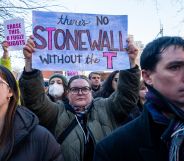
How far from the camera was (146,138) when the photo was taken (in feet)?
6.67

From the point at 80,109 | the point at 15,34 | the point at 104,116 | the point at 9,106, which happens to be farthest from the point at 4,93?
the point at 15,34

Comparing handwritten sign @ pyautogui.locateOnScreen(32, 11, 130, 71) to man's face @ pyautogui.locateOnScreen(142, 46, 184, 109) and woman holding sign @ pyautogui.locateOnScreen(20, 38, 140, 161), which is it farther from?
man's face @ pyautogui.locateOnScreen(142, 46, 184, 109)

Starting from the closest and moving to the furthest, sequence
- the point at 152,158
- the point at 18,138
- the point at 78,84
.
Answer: the point at 152,158 < the point at 18,138 < the point at 78,84

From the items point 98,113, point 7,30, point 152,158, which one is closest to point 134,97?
point 98,113

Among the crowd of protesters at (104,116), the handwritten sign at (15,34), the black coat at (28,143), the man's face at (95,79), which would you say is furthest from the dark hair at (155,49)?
the man's face at (95,79)

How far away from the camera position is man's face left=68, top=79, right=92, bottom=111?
324 centimetres

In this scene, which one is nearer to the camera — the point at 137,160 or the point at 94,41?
the point at 137,160

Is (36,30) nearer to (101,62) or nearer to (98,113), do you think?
(101,62)

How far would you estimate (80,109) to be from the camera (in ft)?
10.6

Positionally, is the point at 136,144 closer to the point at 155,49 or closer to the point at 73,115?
the point at 155,49

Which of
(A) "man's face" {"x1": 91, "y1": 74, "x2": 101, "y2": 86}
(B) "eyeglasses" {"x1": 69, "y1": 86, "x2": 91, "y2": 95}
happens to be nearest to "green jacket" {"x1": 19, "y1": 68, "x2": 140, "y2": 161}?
(B) "eyeglasses" {"x1": 69, "y1": 86, "x2": 91, "y2": 95}

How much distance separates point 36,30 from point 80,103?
884 mm

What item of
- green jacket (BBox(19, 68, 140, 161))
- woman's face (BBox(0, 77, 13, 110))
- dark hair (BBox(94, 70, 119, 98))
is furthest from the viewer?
dark hair (BBox(94, 70, 119, 98))

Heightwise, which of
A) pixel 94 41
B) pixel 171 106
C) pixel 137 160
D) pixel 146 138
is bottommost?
pixel 137 160
